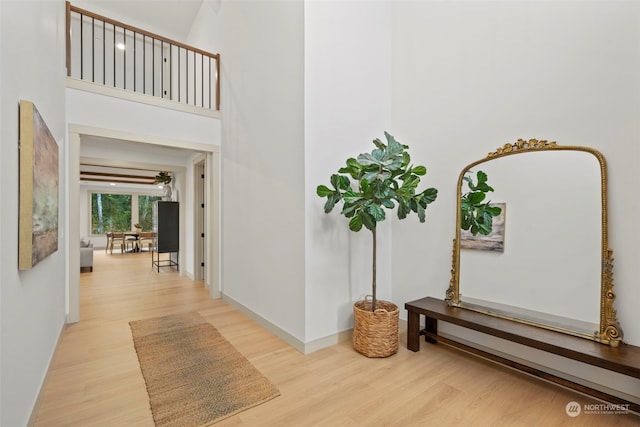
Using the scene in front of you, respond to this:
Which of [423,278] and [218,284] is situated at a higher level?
[423,278]

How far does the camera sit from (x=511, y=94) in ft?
7.72

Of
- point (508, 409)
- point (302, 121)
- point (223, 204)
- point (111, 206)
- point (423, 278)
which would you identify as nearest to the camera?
point (508, 409)

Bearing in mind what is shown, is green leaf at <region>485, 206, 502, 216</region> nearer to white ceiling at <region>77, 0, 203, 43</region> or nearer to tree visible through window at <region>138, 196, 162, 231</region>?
white ceiling at <region>77, 0, 203, 43</region>

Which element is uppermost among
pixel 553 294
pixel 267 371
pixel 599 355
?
pixel 553 294

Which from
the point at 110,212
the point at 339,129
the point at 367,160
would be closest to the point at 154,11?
the point at 339,129

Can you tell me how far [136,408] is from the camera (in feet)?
6.10

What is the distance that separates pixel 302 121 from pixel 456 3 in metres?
1.81

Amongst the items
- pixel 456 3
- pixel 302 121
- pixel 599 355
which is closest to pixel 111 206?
pixel 302 121

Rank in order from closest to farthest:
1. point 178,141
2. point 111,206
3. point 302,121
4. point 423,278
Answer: point 302,121 → point 423,278 → point 178,141 → point 111,206

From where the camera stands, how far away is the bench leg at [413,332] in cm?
262

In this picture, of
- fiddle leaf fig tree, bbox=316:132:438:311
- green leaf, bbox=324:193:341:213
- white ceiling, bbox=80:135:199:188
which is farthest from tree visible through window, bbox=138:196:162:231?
fiddle leaf fig tree, bbox=316:132:438:311

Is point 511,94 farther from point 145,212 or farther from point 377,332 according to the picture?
point 145,212

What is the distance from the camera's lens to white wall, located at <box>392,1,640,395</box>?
1.86m

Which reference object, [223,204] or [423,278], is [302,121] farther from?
[223,204]
